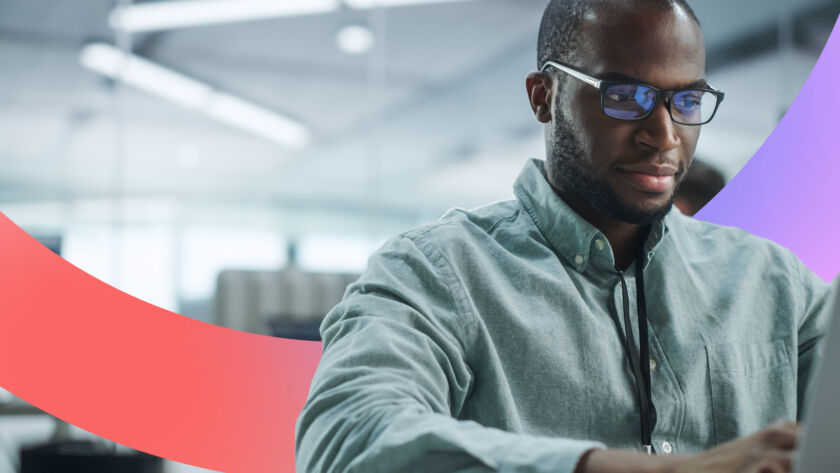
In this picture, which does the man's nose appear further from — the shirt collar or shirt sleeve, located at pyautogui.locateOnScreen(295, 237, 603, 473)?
shirt sleeve, located at pyautogui.locateOnScreen(295, 237, 603, 473)

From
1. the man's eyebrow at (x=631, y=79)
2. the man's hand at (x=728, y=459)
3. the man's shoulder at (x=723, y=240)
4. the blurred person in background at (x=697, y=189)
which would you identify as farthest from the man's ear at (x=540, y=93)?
the blurred person in background at (x=697, y=189)

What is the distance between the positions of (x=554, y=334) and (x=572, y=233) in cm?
15

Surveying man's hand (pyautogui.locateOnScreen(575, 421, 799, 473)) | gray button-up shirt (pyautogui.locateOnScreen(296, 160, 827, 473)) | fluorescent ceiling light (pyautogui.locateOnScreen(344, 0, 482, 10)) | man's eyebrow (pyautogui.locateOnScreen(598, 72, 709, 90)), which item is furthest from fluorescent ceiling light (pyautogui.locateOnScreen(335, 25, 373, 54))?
man's hand (pyautogui.locateOnScreen(575, 421, 799, 473))

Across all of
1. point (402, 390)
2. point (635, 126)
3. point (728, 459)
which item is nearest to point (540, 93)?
point (635, 126)

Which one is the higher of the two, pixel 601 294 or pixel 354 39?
pixel 354 39

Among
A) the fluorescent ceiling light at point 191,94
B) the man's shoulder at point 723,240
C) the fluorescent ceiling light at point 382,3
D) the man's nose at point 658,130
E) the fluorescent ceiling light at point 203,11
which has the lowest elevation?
the man's shoulder at point 723,240

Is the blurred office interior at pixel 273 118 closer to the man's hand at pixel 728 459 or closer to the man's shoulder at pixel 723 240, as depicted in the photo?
the man's shoulder at pixel 723 240

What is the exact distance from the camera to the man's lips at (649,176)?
101cm

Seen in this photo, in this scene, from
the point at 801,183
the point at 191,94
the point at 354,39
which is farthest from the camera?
the point at 354,39

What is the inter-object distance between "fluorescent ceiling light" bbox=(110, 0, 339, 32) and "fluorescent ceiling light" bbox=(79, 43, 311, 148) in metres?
0.23

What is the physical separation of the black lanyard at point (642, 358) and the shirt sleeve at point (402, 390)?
0.19m

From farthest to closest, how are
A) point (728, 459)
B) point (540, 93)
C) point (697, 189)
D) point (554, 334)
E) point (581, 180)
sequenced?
point (697, 189) → point (540, 93) → point (581, 180) → point (554, 334) → point (728, 459)

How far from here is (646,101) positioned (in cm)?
99

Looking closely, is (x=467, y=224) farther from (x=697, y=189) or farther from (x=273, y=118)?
(x=273, y=118)
